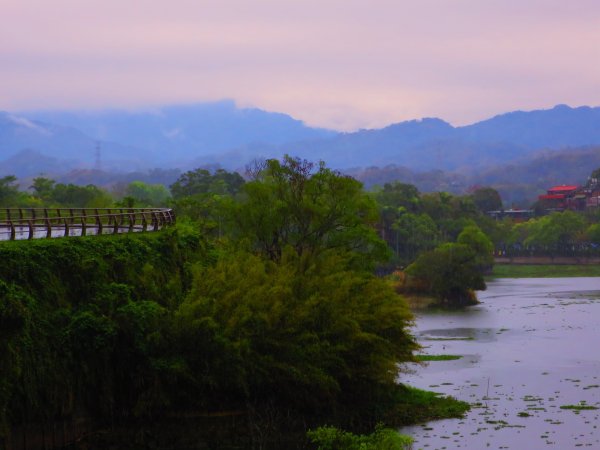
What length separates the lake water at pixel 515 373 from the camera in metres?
41.6

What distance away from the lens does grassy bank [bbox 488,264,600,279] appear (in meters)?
160

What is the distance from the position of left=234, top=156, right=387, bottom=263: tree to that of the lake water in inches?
348

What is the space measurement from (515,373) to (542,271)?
4374 inches

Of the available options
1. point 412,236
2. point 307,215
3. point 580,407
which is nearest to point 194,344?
point 580,407

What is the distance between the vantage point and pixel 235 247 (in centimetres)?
5459

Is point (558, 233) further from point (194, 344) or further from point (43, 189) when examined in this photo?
point (194, 344)

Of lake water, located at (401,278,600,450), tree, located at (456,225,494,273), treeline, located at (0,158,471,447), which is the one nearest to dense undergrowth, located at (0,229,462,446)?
treeline, located at (0,158,471,447)

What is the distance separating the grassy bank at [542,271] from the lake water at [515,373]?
5476 centimetres

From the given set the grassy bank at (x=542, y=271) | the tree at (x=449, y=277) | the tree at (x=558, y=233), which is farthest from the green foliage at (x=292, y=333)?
the tree at (x=558, y=233)

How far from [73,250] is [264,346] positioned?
7.89 m

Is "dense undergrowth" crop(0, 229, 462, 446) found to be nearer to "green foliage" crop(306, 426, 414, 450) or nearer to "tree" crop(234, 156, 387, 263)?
"green foliage" crop(306, 426, 414, 450)

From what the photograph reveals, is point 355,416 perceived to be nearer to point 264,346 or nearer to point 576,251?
point 264,346

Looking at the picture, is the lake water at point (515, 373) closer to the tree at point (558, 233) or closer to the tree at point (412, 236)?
the tree at point (412, 236)

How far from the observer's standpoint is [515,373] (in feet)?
187
